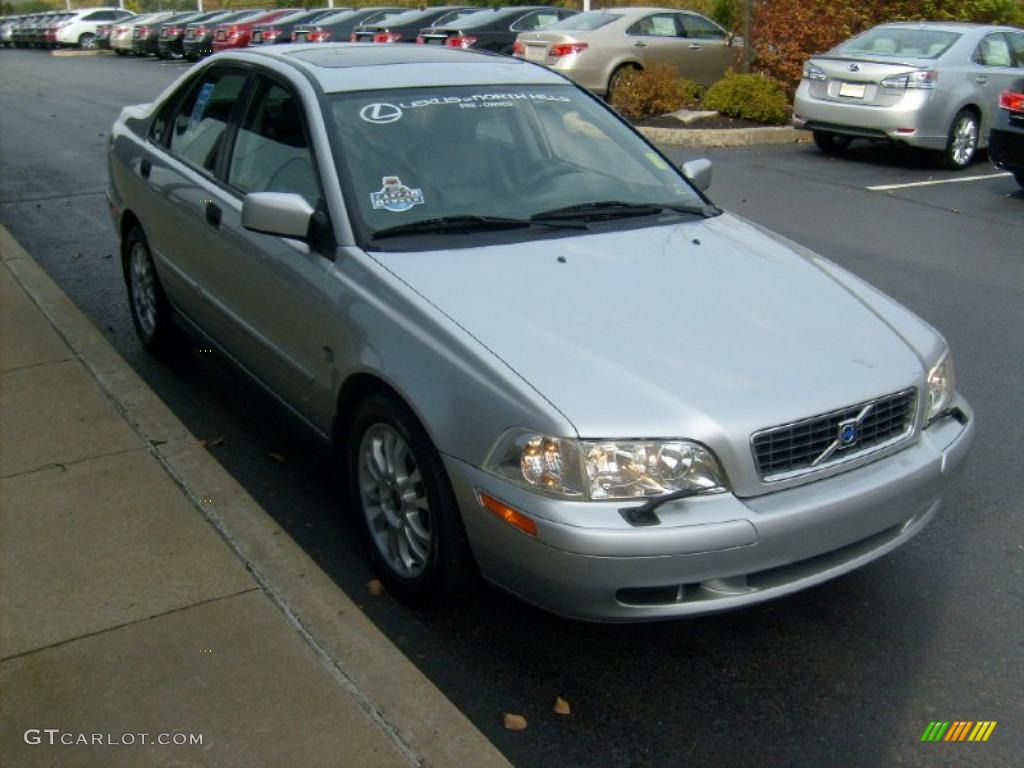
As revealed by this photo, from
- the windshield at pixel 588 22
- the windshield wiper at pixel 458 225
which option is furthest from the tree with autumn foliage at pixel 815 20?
the windshield wiper at pixel 458 225

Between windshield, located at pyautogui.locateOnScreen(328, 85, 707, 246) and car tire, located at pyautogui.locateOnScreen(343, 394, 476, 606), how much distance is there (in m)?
0.80

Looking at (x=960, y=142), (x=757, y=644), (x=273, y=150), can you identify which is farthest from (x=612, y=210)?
(x=960, y=142)

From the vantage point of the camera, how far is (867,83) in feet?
44.1

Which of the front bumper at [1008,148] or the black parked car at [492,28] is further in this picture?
the black parked car at [492,28]

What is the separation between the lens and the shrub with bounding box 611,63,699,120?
17078 millimetres

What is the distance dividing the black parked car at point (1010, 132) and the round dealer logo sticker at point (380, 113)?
27.3ft

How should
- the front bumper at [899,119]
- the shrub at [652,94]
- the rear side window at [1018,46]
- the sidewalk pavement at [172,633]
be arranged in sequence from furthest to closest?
the shrub at [652,94] < the rear side window at [1018,46] < the front bumper at [899,119] < the sidewalk pavement at [172,633]

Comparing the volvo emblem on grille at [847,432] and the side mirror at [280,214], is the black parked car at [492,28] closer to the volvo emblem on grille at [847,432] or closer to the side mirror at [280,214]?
the side mirror at [280,214]

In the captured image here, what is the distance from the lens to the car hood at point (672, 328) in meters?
3.44

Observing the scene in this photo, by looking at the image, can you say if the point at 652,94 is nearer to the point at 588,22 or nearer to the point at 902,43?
the point at 588,22

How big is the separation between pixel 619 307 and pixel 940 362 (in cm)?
113

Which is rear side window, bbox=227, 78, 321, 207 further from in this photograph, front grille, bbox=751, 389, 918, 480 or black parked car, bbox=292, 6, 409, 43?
black parked car, bbox=292, 6, 409, 43

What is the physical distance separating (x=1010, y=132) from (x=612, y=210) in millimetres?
7957

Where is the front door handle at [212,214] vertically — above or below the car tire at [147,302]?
above
